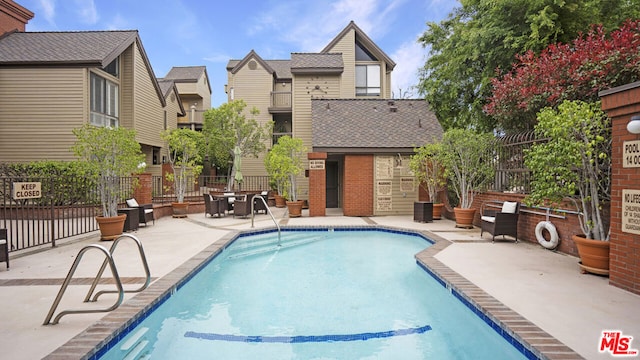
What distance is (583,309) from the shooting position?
14.0 feet

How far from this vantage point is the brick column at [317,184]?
1391cm

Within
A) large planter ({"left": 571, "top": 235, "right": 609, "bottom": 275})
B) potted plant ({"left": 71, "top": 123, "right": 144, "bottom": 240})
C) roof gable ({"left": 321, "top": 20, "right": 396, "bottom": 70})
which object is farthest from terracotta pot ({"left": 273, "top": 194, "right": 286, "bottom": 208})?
large planter ({"left": 571, "top": 235, "right": 609, "bottom": 275})

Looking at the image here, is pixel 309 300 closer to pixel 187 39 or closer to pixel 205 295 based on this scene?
pixel 205 295

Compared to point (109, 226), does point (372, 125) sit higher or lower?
higher

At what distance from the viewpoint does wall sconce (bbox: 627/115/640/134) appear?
4.57 meters

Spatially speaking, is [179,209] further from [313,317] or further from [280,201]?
[313,317]

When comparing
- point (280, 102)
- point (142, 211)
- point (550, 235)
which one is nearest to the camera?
point (550, 235)

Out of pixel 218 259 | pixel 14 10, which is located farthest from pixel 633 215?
pixel 14 10

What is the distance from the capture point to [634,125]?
15.1 feet

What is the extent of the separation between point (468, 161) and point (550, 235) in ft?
12.3

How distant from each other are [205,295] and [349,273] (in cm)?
278
